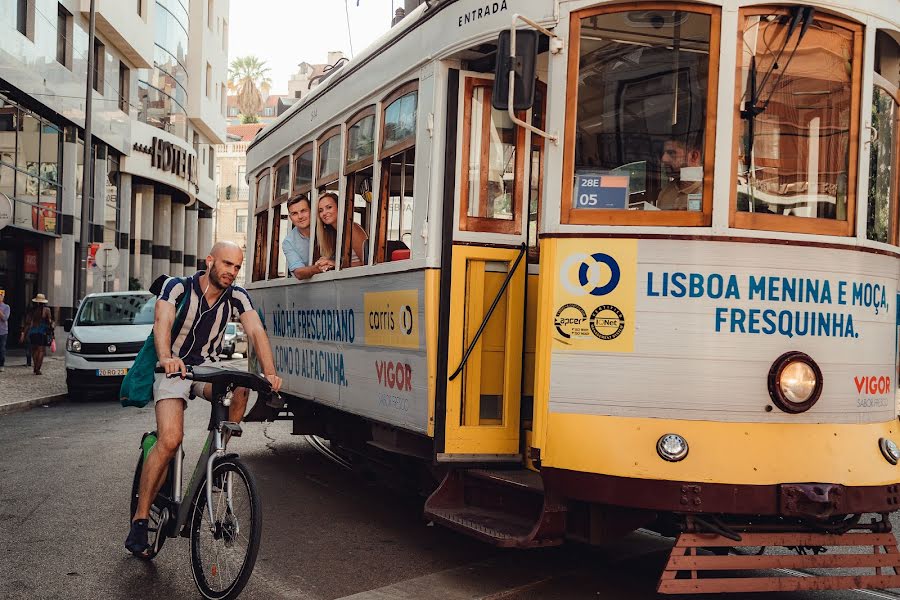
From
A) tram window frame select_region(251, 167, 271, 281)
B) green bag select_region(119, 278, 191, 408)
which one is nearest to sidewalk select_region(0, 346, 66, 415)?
tram window frame select_region(251, 167, 271, 281)

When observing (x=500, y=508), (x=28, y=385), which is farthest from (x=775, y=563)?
(x=28, y=385)

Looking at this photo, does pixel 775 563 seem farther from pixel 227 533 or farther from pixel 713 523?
pixel 227 533

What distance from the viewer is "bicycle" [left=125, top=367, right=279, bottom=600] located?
5.11m

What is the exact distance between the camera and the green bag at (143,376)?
5.81m

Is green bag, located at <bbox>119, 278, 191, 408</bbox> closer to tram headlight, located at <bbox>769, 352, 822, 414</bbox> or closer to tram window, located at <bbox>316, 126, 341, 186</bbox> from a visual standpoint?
tram window, located at <bbox>316, 126, 341, 186</bbox>

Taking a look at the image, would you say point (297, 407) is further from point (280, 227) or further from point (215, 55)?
point (215, 55)

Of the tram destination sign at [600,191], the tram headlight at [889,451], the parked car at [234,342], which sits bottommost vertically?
the parked car at [234,342]

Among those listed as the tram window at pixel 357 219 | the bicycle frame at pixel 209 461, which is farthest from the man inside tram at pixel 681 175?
the tram window at pixel 357 219

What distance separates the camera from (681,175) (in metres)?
5.39

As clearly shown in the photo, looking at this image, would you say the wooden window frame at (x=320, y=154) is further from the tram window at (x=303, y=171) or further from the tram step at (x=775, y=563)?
the tram step at (x=775, y=563)

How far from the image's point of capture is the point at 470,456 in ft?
20.1

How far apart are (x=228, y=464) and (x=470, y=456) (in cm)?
143

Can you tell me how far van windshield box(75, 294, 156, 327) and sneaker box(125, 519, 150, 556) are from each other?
44.9ft

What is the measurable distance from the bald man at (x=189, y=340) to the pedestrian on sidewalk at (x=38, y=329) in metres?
17.6
